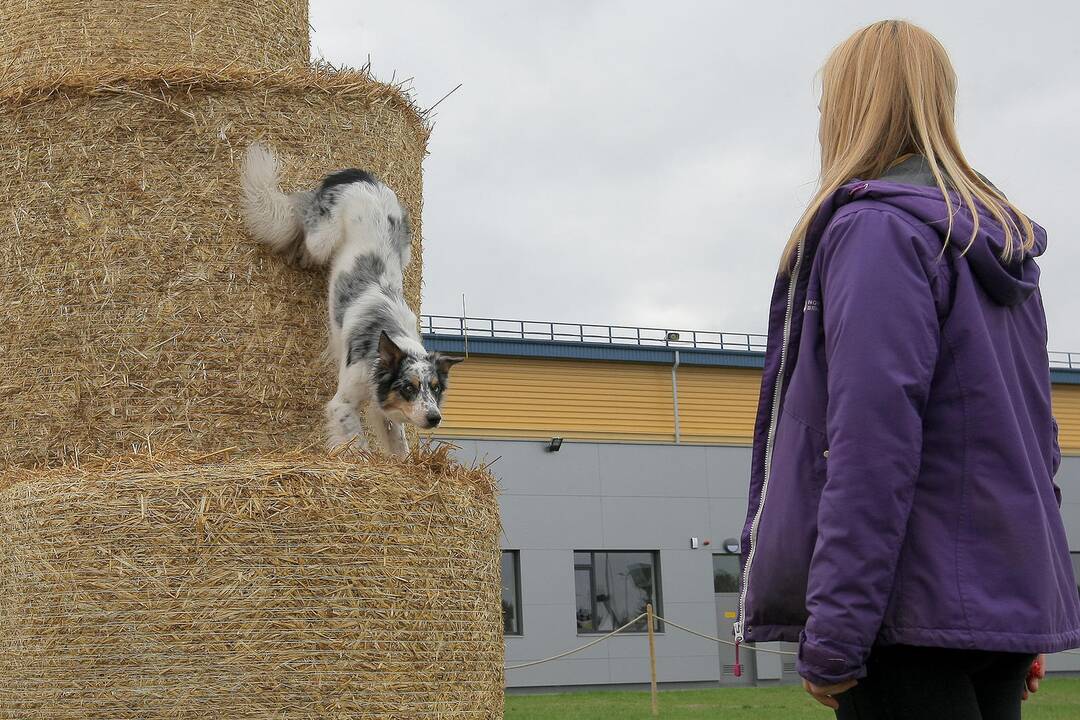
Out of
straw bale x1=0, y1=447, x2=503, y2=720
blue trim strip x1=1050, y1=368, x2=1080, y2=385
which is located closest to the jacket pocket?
straw bale x1=0, y1=447, x2=503, y2=720

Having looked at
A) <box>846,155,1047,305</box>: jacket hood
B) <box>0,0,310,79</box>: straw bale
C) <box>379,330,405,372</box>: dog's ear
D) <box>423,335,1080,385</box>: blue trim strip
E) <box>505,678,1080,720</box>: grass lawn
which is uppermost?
<box>423,335,1080,385</box>: blue trim strip

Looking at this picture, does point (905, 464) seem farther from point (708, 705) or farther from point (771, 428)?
point (708, 705)

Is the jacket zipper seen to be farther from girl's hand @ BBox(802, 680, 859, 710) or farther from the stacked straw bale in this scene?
the stacked straw bale

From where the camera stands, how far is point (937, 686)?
1925mm

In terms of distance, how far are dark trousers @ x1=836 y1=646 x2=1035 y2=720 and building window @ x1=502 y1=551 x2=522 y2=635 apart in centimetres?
1624

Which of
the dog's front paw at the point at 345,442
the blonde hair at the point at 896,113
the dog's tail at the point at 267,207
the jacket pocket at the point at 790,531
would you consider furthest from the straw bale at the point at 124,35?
the jacket pocket at the point at 790,531

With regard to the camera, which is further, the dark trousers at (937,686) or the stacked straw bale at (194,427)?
the stacked straw bale at (194,427)

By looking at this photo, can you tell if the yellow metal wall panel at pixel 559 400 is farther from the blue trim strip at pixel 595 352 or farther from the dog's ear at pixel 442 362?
the dog's ear at pixel 442 362

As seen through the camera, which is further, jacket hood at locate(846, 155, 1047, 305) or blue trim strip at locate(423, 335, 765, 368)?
blue trim strip at locate(423, 335, 765, 368)

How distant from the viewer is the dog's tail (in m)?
4.46

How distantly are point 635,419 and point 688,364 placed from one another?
4.42 ft

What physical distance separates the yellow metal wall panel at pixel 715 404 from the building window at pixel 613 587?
2591mm

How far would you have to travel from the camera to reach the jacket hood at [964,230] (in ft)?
6.68

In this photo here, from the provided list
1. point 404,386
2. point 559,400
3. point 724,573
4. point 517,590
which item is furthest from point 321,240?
point 724,573
